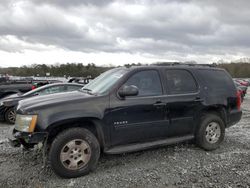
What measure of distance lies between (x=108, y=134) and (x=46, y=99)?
3.90 feet

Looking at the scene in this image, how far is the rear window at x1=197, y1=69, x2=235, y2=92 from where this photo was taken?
18.2 feet

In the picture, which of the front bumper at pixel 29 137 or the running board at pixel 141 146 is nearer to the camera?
the front bumper at pixel 29 137

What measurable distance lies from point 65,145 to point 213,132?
3.16 m

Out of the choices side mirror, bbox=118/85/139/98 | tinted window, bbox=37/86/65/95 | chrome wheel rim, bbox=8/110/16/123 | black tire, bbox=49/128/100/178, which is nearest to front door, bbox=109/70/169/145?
side mirror, bbox=118/85/139/98

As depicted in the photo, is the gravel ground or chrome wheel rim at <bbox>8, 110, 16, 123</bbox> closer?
the gravel ground

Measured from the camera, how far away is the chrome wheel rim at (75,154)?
4.04m

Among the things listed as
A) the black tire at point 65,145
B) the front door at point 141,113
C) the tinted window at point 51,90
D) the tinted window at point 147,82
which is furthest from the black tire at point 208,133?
the tinted window at point 51,90

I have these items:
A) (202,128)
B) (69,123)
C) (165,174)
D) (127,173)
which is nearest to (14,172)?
(69,123)

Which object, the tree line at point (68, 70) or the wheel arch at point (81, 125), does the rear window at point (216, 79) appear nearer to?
the wheel arch at point (81, 125)

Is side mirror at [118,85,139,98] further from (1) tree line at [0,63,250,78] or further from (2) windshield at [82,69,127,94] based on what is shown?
(1) tree line at [0,63,250,78]

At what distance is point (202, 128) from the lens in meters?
5.33

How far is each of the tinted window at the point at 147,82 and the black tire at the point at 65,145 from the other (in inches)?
46.8

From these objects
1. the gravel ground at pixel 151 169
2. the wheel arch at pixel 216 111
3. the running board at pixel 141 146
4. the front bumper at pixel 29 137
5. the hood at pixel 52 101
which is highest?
the hood at pixel 52 101

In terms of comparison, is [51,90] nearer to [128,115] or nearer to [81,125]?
[81,125]
